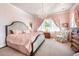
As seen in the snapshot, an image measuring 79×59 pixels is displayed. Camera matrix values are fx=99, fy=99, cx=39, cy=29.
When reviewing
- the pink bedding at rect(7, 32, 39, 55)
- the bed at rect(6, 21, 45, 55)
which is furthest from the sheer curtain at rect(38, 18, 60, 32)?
the pink bedding at rect(7, 32, 39, 55)

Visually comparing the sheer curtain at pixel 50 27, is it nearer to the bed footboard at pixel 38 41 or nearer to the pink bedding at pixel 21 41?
the bed footboard at pixel 38 41

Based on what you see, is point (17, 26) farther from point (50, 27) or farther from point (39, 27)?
point (50, 27)

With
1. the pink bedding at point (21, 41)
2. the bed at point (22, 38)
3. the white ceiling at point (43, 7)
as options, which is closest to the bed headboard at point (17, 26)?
the bed at point (22, 38)

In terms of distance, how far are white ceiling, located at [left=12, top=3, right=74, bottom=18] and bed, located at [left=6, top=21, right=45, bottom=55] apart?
31cm

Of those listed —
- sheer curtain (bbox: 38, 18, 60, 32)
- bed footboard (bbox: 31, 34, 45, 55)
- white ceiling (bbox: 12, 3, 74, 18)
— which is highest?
white ceiling (bbox: 12, 3, 74, 18)

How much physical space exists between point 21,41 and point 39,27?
17.6 inches

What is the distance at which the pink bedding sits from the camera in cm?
187

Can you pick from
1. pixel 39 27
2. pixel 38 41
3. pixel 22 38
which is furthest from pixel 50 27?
pixel 22 38

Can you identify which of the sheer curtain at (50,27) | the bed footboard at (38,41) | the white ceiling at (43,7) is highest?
the white ceiling at (43,7)

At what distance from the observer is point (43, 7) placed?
6.40 ft

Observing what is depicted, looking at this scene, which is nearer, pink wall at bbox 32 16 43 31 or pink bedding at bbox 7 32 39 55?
pink bedding at bbox 7 32 39 55

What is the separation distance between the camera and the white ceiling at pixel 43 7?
1901mm

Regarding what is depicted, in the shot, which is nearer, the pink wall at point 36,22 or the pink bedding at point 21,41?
the pink bedding at point 21,41

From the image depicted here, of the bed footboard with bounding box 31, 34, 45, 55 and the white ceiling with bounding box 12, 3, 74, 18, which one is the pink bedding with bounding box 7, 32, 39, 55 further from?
the white ceiling with bounding box 12, 3, 74, 18
